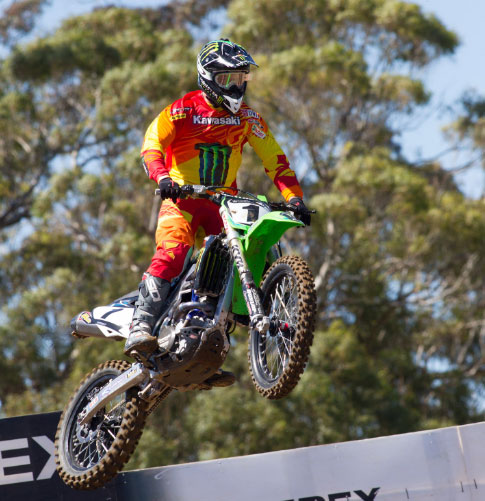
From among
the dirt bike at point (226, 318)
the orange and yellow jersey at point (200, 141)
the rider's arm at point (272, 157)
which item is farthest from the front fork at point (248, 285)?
the rider's arm at point (272, 157)

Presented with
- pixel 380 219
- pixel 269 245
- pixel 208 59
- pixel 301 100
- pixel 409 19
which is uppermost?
pixel 409 19

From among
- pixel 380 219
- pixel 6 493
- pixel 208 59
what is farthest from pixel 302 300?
pixel 380 219

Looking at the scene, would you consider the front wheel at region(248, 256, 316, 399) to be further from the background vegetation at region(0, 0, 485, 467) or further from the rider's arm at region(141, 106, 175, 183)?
the background vegetation at region(0, 0, 485, 467)

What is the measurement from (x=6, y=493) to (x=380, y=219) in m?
17.5

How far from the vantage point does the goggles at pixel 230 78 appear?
626 cm

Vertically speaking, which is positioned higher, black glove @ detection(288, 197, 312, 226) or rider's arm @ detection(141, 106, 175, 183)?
rider's arm @ detection(141, 106, 175, 183)

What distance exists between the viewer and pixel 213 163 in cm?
653

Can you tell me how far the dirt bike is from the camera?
226 inches

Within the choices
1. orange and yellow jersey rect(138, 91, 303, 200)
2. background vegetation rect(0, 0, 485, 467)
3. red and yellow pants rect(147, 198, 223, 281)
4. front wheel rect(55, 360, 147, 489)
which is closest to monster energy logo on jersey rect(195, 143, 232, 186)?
orange and yellow jersey rect(138, 91, 303, 200)

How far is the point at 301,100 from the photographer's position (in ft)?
78.3

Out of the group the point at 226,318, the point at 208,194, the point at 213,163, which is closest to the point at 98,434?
the point at 226,318

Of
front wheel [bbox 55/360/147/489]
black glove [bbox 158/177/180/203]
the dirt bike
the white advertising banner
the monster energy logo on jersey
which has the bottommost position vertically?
the white advertising banner

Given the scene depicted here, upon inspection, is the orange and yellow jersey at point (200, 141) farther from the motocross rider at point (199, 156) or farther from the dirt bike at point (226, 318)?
the dirt bike at point (226, 318)

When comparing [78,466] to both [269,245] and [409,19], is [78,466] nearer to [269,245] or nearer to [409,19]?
[269,245]
